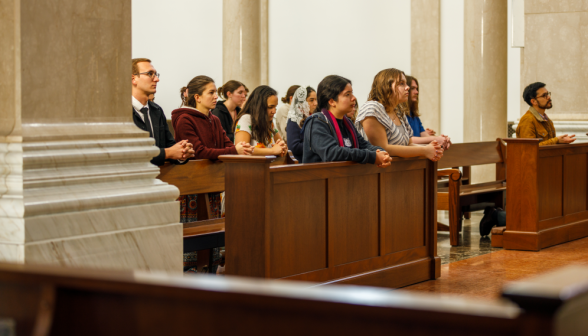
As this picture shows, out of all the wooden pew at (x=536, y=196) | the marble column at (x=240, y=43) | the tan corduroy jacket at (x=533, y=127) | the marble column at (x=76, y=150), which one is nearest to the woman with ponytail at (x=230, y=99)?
the wooden pew at (x=536, y=196)

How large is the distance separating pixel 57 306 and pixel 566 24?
24.8 ft

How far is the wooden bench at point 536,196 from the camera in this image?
6.46 meters

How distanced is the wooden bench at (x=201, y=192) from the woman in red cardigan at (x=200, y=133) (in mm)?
68

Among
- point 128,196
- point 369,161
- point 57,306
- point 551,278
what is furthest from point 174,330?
point 369,161

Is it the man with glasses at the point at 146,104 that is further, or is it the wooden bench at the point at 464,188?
the wooden bench at the point at 464,188

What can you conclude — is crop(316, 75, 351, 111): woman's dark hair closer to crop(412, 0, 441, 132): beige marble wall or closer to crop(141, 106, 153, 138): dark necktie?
crop(141, 106, 153, 138): dark necktie

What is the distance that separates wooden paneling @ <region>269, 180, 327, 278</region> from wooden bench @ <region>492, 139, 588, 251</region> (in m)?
2.88

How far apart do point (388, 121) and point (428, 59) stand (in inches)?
253

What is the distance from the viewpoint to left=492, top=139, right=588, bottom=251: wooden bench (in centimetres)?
646

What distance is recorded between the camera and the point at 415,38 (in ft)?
37.2

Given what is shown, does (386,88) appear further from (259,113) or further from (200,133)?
(200,133)

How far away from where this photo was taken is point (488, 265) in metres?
5.70

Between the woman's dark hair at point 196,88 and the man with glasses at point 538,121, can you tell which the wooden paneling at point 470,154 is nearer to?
the man with glasses at point 538,121

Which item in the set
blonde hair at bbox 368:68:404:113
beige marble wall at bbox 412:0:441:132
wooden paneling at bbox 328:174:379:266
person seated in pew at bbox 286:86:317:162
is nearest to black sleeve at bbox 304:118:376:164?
wooden paneling at bbox 328:174:379:266
